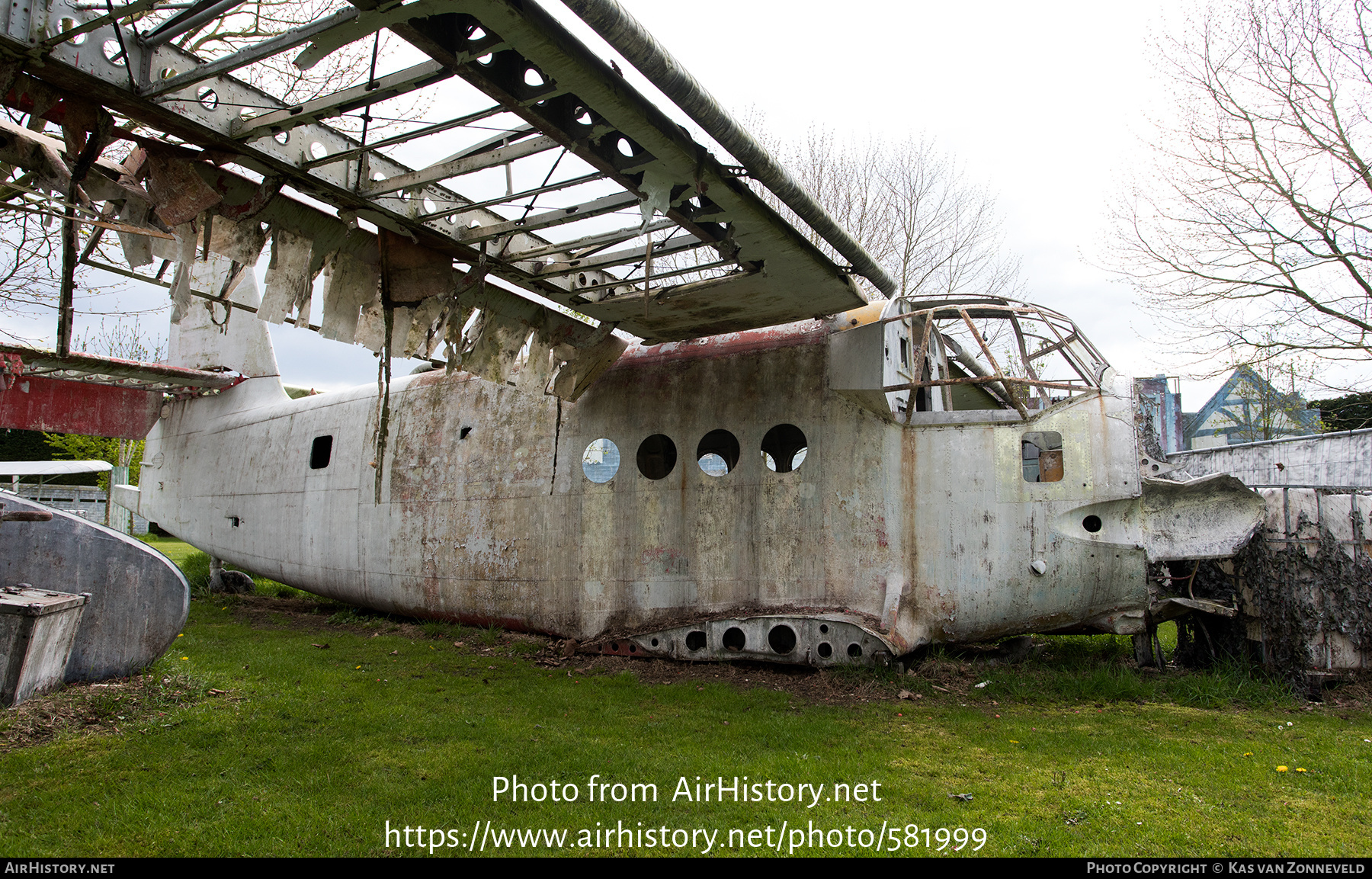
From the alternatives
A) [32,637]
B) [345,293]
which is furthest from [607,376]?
[32,637]

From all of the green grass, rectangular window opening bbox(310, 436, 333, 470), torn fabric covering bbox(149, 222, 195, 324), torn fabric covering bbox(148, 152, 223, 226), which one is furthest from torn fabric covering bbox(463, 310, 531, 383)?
the green grass

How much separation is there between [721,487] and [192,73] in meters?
6.25

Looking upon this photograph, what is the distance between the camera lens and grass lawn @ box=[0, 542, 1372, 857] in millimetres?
4516

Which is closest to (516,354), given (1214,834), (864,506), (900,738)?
(864,506)

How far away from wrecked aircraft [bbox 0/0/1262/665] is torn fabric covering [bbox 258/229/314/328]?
0.10 feet

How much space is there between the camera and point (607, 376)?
1021cm

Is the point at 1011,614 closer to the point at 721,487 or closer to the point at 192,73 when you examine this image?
the point at 721,487

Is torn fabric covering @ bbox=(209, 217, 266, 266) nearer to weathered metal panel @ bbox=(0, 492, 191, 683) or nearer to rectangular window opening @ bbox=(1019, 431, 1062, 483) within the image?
weathered metal panel @ bbox=(0, 492, 191, 683)

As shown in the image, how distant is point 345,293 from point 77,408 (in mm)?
9505

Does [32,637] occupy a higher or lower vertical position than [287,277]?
A: lower

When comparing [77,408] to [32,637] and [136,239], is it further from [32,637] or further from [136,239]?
[136,239]

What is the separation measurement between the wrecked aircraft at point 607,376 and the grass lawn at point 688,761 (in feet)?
2.85

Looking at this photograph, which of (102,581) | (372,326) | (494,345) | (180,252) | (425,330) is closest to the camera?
(180,252)

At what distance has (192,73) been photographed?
4.80m
